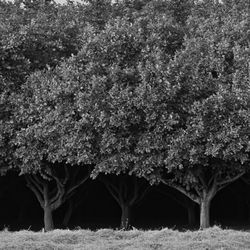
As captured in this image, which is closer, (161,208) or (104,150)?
(104,150)

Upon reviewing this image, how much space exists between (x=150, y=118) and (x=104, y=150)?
91.5 inches

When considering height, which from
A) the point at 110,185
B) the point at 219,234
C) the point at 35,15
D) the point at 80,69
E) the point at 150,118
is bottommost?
the point at 219,234

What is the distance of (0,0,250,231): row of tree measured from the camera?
20.6 m

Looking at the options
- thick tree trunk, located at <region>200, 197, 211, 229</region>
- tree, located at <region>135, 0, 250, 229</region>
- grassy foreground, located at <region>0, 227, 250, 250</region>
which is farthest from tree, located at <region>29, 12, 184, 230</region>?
grassy foreground, located at <region>0, 227, 250, 250</region>

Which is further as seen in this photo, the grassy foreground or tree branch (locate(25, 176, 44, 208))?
tree branch (locate(25, 176, 44, 208))

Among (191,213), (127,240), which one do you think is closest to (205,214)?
(191,213)

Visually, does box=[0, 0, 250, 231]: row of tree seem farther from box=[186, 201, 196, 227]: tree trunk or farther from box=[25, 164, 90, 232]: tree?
box=[186, 201, 196, 227]: tree trunk

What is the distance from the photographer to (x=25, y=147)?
74.5ft

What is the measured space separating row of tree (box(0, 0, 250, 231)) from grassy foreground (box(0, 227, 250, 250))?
244 inches

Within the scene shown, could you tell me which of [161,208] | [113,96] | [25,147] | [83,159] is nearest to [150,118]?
[113,96]

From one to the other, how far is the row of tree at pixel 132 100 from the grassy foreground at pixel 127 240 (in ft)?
20.3

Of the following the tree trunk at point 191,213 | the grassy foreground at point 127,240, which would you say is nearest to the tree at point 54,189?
the tree trunk at point 191,213

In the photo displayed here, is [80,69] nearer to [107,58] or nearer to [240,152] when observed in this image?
[107,58]

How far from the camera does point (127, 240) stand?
1402 centimetres
